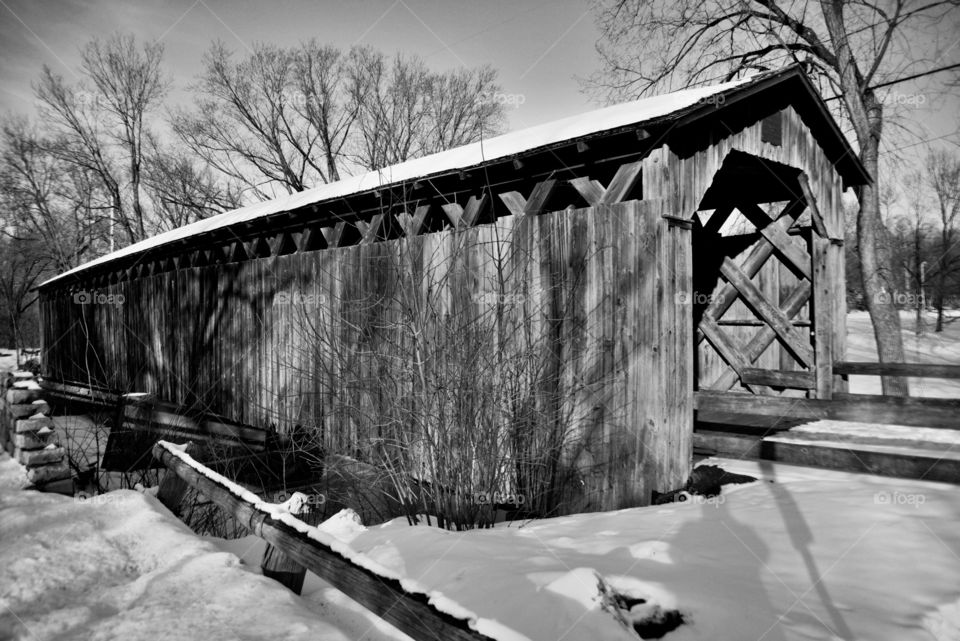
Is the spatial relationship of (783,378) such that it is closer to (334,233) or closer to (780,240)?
(780,240)

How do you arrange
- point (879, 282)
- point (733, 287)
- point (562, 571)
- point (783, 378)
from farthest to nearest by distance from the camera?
point (879, 282), point (733, 287), point (783, 378), point (562, 571)

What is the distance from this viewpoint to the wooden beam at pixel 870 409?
4.72m

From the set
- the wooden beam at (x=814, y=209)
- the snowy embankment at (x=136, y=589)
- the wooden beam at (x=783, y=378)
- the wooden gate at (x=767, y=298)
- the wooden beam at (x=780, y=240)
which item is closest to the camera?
the snowy embankment at (x=136, y=589)

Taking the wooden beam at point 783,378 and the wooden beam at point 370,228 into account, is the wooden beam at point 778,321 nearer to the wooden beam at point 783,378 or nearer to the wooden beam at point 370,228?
the wooden beam at point 783,378

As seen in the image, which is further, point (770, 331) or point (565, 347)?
point (770, 331)

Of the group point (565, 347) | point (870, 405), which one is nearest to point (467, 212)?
point (565, 347)

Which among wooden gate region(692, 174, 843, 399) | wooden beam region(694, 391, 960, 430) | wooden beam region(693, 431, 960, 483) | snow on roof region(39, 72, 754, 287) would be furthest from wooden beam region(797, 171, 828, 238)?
wooden beam region(693, 431, 960, 483)

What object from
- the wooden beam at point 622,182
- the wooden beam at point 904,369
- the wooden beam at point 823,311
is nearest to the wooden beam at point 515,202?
the wooden beam at point 622,182

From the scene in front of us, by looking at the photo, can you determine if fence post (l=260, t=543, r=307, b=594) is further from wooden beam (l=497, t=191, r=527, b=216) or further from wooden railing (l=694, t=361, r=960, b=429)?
wooden railing (l=694, t=361, r=960, b=429)

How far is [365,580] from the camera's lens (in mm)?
2072

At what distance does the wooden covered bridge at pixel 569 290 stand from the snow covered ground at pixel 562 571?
30.6 inches

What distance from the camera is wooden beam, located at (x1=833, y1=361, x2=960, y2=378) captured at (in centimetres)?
541

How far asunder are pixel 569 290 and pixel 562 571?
264 cm

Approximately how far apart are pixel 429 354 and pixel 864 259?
9918mm
